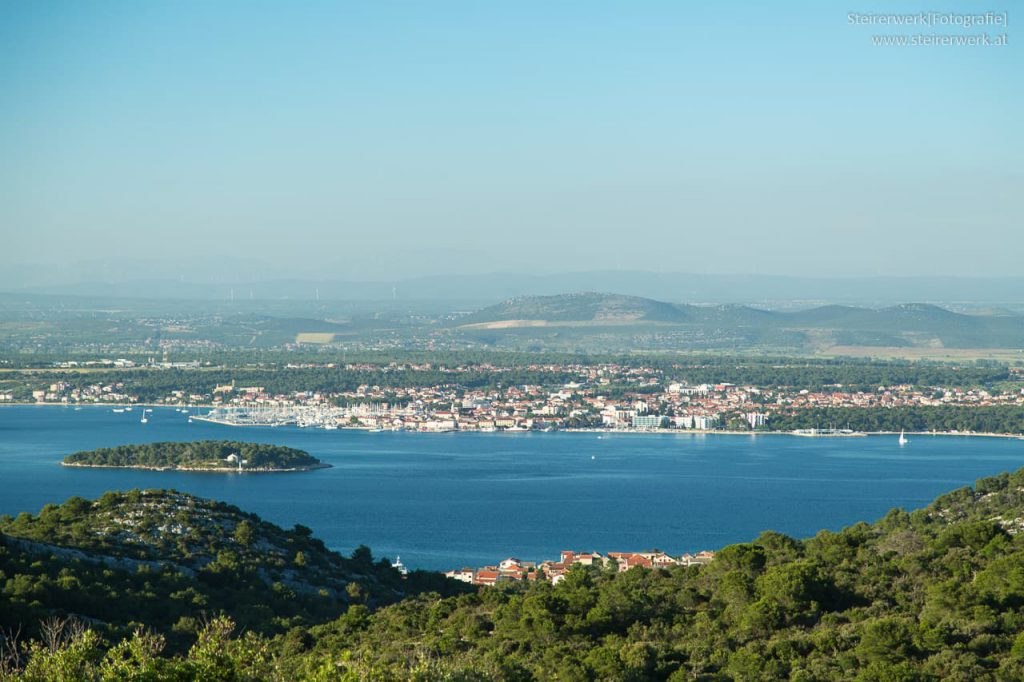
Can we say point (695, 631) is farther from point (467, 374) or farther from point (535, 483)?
point (467, 374)

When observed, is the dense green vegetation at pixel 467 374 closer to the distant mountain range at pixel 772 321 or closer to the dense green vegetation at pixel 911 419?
the dense green vegetation at pixel 911 419

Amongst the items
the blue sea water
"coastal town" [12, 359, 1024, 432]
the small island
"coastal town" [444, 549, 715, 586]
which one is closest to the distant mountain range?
"coastal town" [12, 359, 1024, 432]

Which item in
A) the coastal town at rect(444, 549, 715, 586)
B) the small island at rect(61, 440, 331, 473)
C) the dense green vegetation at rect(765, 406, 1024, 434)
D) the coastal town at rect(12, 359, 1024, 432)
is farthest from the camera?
the coastal town at rect(12, 359, 1024, 432)

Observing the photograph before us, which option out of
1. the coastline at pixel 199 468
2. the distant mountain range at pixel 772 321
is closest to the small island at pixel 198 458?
the coastline at pixel 199 468

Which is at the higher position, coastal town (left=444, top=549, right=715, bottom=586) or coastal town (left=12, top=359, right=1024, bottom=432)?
coastal town (left=12, top=359, right=1024, bottom=432)

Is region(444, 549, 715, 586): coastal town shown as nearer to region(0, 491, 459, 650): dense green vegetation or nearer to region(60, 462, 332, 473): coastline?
region(0, 491, 459, 650): dense green vegetation
